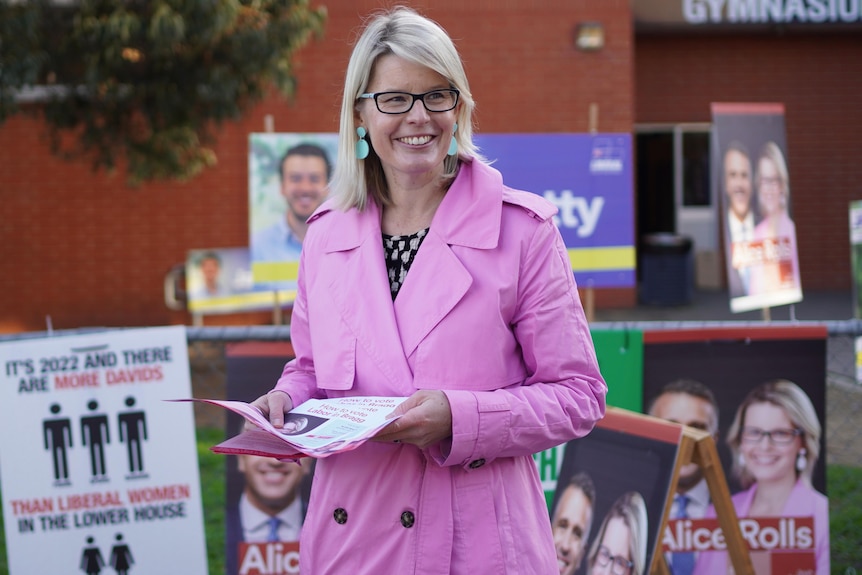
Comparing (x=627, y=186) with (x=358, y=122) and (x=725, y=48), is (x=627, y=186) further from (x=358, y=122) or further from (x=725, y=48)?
(x=725, y=48)

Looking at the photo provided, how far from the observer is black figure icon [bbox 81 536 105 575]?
12.8 feet

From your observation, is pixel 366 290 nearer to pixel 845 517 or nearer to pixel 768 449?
pixel 768 449

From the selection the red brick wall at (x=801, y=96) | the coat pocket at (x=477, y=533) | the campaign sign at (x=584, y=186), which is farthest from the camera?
the red brick wall at (x=801, y=96)

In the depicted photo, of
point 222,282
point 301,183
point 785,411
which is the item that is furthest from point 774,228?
point 222,282

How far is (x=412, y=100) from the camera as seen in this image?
2.19 metres

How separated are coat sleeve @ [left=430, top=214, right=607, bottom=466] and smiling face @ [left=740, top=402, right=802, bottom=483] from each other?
2.04 m

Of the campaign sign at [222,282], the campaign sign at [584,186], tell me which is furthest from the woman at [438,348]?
the campaign sign at [222,282]

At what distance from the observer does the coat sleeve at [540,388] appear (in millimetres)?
2014

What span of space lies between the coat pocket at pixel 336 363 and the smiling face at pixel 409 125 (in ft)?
1.39

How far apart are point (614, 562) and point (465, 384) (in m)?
1.72

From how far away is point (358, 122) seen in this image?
2342 millimetres

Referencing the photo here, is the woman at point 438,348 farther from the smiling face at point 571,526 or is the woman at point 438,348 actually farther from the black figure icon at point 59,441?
the black figure icon at point 59,441

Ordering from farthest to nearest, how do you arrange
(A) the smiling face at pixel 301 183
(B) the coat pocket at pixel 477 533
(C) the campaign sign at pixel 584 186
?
(A) the smiling face at pixel 301 183
(C) the campaign sign at pixel 584 186
(B) the coat pocket at pixel 477 533

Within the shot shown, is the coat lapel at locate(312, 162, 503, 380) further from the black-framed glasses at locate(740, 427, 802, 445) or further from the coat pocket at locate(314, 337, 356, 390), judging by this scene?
the black-framed glasses at locate(740, 427, 802, 445)
